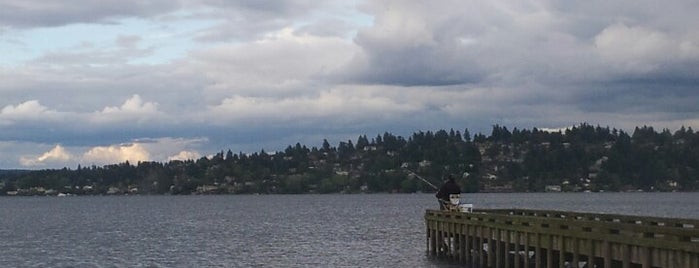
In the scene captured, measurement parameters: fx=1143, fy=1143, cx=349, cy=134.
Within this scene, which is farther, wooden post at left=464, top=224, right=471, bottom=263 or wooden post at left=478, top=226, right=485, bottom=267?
wooden post at left=464, top=224, right=471, bottom=263

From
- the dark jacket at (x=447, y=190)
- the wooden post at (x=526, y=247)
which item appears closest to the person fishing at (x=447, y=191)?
the dark jacket at (x=447, y=190)

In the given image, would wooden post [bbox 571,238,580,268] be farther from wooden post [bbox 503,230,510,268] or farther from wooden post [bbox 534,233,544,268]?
wooden post [bbox 503,230,510,268]

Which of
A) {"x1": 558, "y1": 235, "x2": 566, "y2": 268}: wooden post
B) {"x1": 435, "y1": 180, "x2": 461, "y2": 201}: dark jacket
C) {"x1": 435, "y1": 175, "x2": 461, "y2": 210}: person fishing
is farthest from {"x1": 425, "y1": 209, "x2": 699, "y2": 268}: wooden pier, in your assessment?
{"x1": 435, "y1": 180, "x2": 461, "y2": 201}: dark jacket

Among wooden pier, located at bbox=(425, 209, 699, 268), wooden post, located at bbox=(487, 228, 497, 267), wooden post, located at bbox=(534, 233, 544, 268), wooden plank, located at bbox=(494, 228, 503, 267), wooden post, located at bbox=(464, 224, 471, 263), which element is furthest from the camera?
wooden post, located at bbox=(464, 224, 471, 263)

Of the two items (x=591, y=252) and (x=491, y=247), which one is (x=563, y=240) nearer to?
(x=591, y=252)

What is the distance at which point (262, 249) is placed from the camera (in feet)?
205

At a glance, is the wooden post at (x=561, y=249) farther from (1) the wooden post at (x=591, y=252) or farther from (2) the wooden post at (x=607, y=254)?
(2) the wooden post at (x=607, y=254)

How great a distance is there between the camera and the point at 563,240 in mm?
32344

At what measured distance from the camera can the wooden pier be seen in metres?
26.0

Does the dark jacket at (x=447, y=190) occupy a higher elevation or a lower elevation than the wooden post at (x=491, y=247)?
higher

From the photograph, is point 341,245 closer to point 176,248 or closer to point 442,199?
point 176,248

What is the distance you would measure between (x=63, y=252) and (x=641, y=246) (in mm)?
42623

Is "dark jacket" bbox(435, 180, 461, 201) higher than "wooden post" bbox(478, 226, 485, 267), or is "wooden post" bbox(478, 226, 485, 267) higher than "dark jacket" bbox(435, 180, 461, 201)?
"dark jacket" bbox(435, 180, 461, 201)

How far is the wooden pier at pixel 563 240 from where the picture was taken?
2602cm
